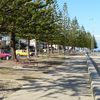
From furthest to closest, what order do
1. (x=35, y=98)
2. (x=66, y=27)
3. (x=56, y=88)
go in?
(x=66, y=27) < (x=56, y=88) < (x=35, y=98)

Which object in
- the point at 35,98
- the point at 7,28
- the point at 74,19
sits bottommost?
the point at 35,98

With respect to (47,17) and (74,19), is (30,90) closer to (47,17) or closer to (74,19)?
(47,17)

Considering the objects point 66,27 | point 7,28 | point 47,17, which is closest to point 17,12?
point 7,28

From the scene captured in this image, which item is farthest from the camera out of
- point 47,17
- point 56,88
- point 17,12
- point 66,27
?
point 66,27

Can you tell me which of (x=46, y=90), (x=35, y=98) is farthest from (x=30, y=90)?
(x=35, y=98)

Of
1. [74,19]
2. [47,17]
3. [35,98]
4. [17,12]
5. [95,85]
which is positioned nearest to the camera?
[35,98]

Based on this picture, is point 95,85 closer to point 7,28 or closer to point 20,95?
point 20,95

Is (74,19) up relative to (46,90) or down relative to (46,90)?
up

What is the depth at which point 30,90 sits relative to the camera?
16.0 m

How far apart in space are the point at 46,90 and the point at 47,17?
1655cm

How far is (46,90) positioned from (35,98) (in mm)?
2240

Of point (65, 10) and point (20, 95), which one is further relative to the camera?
point (65, 10)

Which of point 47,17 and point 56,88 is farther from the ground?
point 47,17

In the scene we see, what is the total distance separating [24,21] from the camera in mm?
21547
